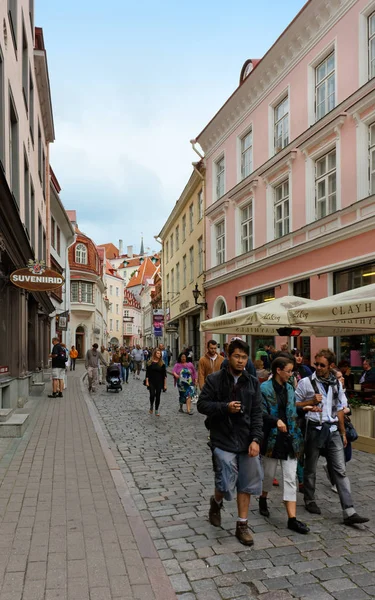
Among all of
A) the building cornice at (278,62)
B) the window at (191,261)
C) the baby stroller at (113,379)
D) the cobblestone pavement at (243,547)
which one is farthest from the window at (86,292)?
the cobblestone pavement at (243,547)

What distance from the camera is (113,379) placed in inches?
714

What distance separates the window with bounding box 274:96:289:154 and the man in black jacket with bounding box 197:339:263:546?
569 inches

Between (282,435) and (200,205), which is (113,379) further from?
(282,435)

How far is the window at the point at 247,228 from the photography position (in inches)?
798

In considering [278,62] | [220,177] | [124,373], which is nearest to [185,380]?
[124,373]

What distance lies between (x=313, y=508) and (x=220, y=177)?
20.3 meters

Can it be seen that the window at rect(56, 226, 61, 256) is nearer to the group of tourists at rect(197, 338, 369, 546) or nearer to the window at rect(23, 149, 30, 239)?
the window at rect(23, 149, 30, 239)

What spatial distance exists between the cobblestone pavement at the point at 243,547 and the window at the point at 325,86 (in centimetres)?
1102

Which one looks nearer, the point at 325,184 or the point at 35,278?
the point at 35,278

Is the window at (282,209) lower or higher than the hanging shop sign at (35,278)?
higher

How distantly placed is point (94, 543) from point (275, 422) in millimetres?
1911

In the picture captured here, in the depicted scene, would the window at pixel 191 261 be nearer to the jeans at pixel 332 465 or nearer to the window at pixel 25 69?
the window at pixel 25 69

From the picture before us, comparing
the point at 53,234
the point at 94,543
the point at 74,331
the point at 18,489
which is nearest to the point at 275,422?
the point at 94,543

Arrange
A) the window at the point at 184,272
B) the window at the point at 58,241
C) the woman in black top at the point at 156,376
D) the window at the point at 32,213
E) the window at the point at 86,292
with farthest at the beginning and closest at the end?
1. the window at the point at 86,292
2. the window at the point at 184,272
3. the window at the point at 58,241
4. the window at the point at 32,213
5. the woman in black top at the point at 156,376
